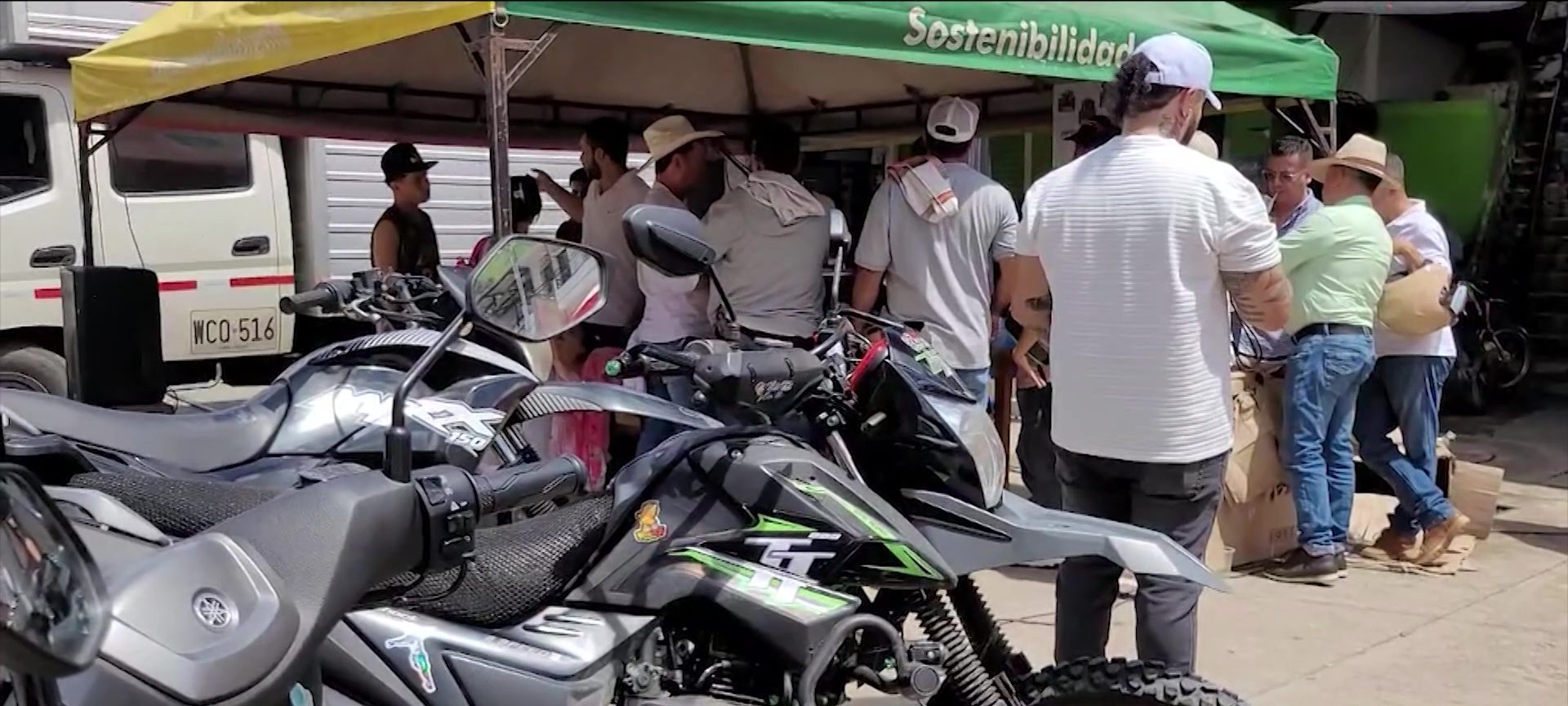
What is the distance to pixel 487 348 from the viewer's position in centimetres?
432

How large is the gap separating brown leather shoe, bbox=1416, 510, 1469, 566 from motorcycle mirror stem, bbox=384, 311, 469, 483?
4.98 m

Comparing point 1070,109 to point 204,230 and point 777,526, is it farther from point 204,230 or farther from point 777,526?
point 204,230

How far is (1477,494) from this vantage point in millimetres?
6332

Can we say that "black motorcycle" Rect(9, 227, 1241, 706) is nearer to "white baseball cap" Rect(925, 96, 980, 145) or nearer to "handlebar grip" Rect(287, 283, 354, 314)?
"handlebar grip" Rect(287, 283, 354, 314)

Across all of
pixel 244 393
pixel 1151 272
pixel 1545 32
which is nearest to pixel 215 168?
pixel 244 393

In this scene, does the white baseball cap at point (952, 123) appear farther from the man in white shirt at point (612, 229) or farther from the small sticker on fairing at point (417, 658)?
the small sticker on fairing at point (417, 658)

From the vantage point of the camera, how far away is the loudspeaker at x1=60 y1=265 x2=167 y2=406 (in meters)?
6.07

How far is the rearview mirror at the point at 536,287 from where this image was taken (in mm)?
1997

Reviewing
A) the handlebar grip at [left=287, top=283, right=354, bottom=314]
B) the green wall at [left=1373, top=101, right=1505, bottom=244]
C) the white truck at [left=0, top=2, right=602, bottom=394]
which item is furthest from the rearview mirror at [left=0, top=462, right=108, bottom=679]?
the green wall at [left=1373, top=101, right=1505, bottom=244]

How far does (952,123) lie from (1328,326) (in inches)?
69.4

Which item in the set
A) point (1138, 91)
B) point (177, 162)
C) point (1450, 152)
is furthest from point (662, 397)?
point (1450, 152)

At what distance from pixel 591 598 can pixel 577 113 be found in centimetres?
607

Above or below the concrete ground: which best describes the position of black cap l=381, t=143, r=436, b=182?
above

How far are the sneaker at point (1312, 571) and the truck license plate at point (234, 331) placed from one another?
5.94 meters
